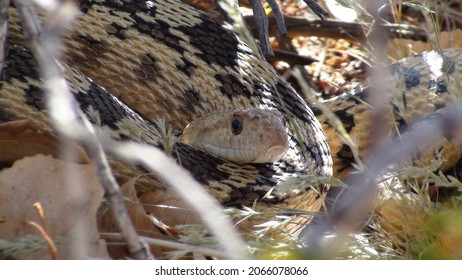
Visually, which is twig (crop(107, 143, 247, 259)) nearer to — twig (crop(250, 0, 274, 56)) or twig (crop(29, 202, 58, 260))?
twig (crop(29, 202, 58, 260))

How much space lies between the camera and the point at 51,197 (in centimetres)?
270

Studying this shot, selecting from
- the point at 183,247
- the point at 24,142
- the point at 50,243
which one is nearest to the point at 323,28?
the point at 24,142

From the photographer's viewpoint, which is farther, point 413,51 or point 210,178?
point 413,51

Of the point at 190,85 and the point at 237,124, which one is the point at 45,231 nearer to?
the point at 237,124

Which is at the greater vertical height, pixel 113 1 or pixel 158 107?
pixel 113 1

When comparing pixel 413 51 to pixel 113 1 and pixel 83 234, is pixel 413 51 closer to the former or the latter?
pixel 113 1

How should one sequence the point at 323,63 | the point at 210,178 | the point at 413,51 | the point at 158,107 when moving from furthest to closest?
1. the point at 323,63
2. the point at 413,51
3. the point at 158,107
4. the point at 210,178

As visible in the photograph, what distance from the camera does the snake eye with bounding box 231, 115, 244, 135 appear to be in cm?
356

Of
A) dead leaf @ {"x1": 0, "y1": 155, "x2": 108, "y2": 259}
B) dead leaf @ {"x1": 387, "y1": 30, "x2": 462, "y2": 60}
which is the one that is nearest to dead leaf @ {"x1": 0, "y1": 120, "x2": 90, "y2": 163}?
dead leaf @ {"x1": 0, "y1": 155, "x2": 108, "y2": 259}

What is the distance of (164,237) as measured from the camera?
8.95 feet

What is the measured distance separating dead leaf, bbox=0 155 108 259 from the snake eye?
0.96 m

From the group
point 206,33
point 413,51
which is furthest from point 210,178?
point 413,51

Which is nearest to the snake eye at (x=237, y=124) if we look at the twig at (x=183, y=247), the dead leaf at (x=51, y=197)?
the dead leaf at (x=51, y=197)

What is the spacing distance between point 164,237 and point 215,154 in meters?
0.91
